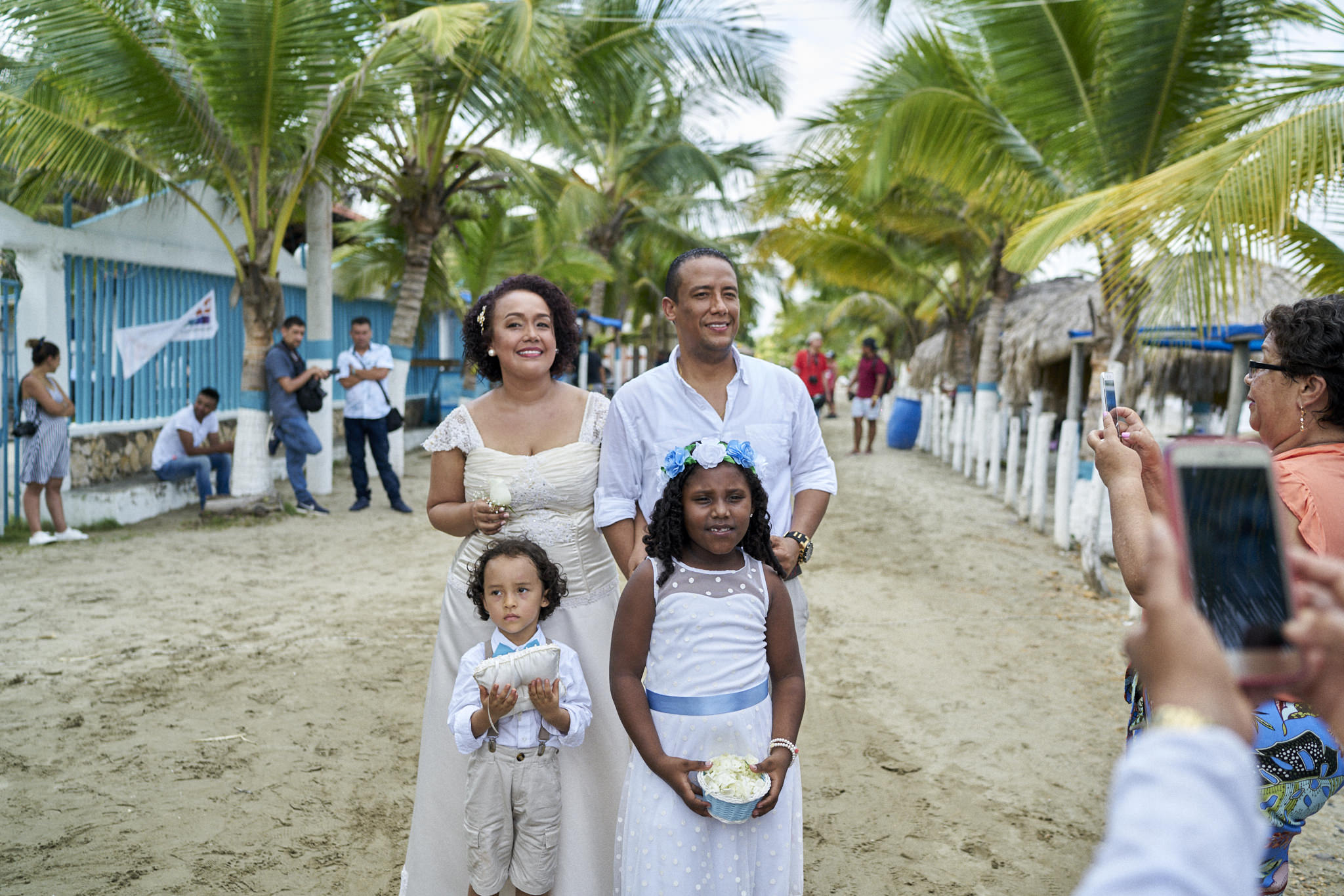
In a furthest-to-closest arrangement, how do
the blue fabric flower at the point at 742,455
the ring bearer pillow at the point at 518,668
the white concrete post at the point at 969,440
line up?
the white concrete post at the point at 969,440 < the ring bearer pillow at the point at 518,668 < the blue fabric flower at the point at 742,455

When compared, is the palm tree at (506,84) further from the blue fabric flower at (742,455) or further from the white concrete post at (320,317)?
the blue fabric flower at (742,455)

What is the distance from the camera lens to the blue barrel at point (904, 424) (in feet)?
54.6

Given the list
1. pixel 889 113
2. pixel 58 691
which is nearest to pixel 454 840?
pixel 58 691

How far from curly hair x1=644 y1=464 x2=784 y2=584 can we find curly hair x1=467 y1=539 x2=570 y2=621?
0.36m

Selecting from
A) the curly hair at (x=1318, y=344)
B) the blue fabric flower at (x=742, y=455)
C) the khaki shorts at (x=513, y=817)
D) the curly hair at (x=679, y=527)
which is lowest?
the khaki shorts at (x=513, y=817)

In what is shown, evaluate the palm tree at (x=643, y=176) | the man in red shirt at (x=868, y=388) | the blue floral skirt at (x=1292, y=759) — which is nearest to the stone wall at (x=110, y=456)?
A: the palm tree at (x=643, y=176)

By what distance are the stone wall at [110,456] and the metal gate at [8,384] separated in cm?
61

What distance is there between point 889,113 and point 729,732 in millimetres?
7710

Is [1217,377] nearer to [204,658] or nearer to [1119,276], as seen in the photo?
[1119,276]

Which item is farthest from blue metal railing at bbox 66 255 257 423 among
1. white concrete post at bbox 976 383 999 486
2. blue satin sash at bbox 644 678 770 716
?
white concrete post at bbox 976 383 999 486

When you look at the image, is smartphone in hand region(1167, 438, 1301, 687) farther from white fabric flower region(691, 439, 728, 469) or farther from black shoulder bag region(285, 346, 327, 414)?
black shoulder bag region(285, 346, 327, 414)

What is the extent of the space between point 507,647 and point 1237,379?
9356 mm

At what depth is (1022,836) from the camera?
12.0 feet

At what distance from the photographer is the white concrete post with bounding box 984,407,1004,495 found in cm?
1200
